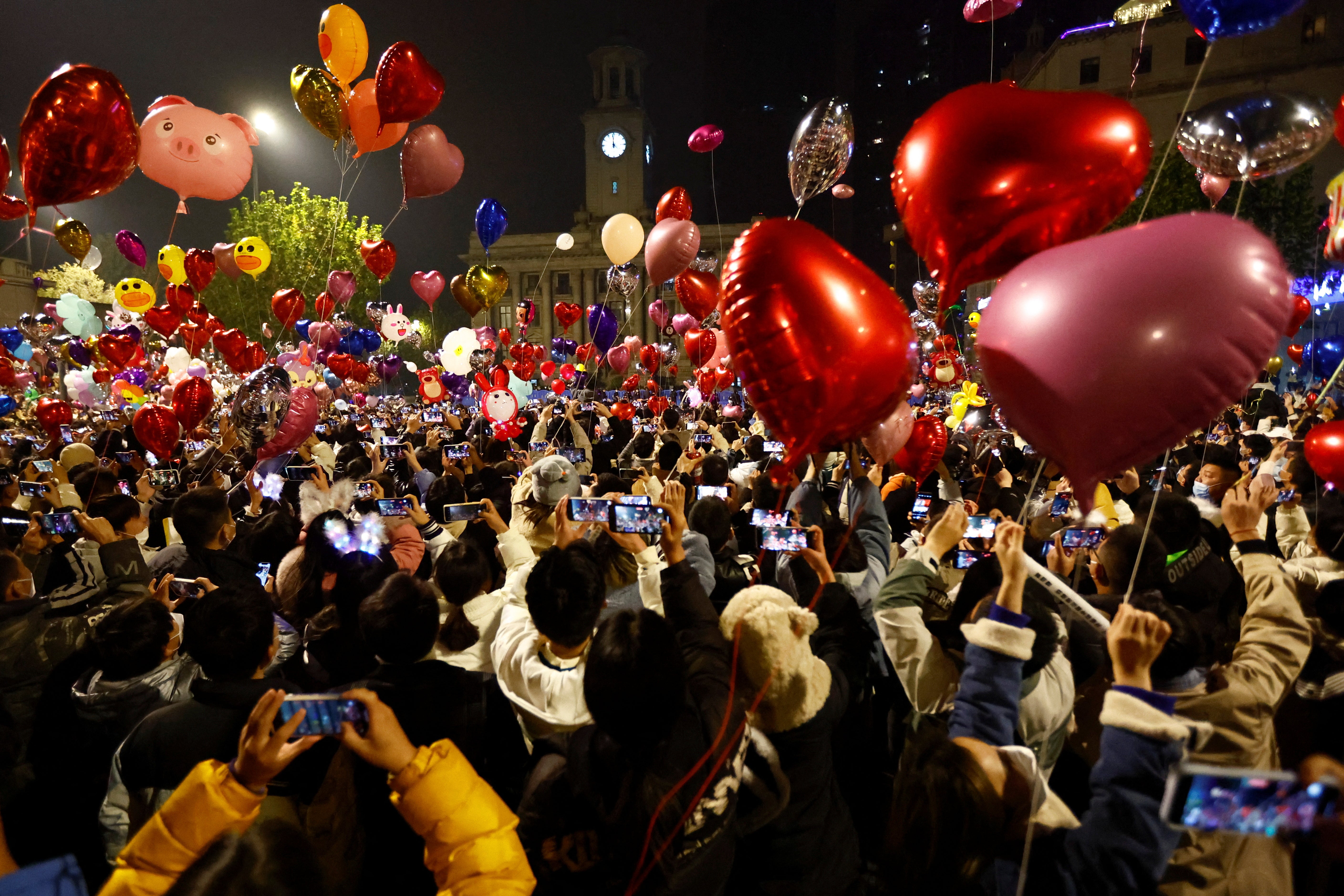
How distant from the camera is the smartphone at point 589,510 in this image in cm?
260

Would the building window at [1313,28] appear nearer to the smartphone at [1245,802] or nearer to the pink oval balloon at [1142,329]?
the pink oval balloon at [1142,329]

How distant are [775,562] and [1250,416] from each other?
10.3 meters

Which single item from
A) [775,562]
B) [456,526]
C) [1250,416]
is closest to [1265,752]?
[775,562]

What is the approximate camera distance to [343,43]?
593cm

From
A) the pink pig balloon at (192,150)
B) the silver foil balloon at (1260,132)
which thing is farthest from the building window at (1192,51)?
the pink pig balloon at (192,150)

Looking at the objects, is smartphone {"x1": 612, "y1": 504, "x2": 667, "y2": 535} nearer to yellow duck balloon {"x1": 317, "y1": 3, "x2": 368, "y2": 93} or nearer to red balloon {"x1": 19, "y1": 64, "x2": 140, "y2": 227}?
red balloon {"x1": 19, "y1": 64, "x2": 140, "y2": 227}

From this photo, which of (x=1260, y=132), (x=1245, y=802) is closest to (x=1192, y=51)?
(x=1260, y=132)

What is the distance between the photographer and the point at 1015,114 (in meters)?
2.17

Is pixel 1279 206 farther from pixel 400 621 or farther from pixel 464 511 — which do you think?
pixel 400 621

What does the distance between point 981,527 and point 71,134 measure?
484 centimetres

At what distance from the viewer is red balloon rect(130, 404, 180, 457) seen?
603 centimetres

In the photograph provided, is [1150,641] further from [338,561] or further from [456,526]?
[456,526]

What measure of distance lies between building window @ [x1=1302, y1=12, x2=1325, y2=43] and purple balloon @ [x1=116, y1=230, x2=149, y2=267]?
3678cm

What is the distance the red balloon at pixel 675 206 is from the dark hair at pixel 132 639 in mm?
6113
